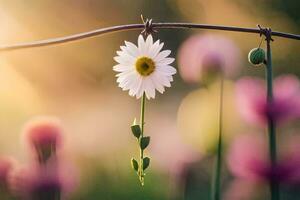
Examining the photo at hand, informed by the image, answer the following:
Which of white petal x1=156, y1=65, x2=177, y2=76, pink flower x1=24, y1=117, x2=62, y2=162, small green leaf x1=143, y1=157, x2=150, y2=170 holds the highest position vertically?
white petal x1=156, y1=65, x2=177, y2=76

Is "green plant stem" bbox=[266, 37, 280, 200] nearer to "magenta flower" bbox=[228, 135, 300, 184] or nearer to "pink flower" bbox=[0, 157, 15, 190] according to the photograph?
"magenta flower" bbox=[228, 135, 300, 184]

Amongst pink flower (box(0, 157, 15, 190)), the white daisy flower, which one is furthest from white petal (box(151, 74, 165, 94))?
pink flower (box(0, 157, 15, 190))

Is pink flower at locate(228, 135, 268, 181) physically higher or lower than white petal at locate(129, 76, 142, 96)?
lower

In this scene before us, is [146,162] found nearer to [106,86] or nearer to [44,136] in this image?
[44,136]

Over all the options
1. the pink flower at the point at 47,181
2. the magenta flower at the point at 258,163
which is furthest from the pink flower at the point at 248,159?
the pink flower at the point at 47,181

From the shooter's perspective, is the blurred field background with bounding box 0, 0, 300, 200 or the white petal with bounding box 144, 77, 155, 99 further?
the blurred field background with bounding box 0, 0, 300, 200

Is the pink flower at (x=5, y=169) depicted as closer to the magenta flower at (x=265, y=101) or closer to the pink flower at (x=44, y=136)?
the pink flower at (x=44, y=136)

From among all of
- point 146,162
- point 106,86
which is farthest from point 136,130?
point 106,86
